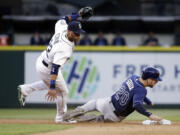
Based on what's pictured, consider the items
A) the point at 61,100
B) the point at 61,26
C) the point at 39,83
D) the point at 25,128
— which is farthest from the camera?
the point at 39,83

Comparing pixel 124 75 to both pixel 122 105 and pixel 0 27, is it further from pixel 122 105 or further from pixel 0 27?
pixel 0 27

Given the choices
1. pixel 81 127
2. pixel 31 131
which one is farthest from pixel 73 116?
pixel 31 131

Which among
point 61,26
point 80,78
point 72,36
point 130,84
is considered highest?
point 61,26

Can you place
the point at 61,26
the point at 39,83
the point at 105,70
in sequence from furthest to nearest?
the point at 105,70
the point at 39,83
the point at 61,26

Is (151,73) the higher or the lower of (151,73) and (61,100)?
the higher

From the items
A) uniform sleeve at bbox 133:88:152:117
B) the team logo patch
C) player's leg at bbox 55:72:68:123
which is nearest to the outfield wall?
the team logo patch

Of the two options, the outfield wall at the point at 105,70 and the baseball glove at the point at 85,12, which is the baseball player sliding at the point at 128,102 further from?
the outfield wall at the point at 105,70

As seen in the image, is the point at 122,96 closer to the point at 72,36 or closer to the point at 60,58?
the point at 60,58

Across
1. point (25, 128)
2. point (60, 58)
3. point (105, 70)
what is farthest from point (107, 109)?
point (105, 70)
